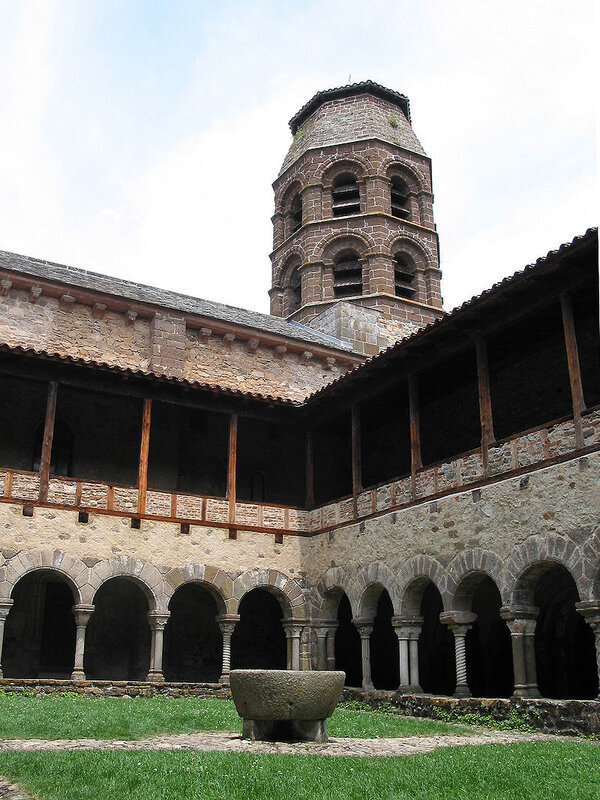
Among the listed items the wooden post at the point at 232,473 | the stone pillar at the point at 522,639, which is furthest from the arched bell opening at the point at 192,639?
the stone pillar at the point at 522,639

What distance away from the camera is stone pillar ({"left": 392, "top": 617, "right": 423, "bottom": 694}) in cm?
1423

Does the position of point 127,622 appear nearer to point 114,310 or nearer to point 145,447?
point 145,447

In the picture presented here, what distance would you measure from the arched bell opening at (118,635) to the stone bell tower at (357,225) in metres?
10.6

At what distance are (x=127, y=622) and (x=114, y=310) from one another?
755cm

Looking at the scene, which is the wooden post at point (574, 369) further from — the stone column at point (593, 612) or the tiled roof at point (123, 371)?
the tiled roof at point (123, 371)

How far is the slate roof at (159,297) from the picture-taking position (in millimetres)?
20547

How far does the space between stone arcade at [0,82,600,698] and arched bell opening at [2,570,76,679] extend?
0.15 ft

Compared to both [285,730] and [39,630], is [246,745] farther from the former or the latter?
[39,630]

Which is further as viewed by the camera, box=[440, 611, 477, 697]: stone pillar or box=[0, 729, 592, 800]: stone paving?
box=[440, 611, 477, 697]: stone pillar

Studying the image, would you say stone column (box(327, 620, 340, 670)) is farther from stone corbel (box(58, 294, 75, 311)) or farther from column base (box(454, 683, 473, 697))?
stone corbel (box(58, 294, 75, 311))

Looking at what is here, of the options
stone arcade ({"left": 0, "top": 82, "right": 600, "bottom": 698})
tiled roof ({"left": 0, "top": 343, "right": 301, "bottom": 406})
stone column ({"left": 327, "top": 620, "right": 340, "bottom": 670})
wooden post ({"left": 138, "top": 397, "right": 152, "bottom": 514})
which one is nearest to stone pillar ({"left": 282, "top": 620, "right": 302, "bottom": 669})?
stone arcade ({"left": 0, "top": 82, "right": 600, "bottom": 698})

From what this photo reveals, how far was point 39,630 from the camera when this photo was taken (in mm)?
16672

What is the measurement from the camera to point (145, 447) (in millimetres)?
16203

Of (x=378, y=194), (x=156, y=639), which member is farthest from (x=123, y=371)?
(x=378, y=194)
